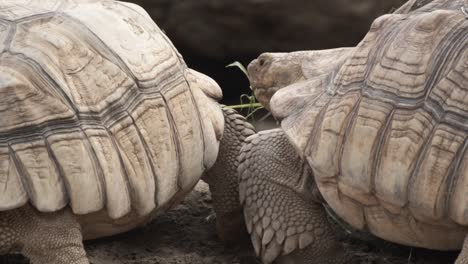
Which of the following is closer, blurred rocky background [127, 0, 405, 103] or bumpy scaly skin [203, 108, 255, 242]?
bumpy scaly skin [203, 108, 255, 242]

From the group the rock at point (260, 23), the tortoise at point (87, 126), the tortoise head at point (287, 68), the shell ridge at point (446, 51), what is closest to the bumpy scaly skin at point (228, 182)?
the tortoise head at point (287, 68)

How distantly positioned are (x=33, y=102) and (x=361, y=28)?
291cm

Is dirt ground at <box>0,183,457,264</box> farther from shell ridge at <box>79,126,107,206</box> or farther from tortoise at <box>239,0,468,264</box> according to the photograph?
shell ridge at <box>79,126,107,206</box>

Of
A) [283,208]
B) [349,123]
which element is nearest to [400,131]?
[349,123]

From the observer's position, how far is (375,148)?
295cm

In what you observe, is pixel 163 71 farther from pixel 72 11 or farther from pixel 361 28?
pixel 361 28

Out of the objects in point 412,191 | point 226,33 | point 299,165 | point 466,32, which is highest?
point 466,32

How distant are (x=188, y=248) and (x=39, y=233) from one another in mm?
882

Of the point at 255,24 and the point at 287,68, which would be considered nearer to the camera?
the point at 287,68

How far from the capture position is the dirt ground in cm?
348

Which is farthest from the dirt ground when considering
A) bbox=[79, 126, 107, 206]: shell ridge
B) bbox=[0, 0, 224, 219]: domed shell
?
bbox=[79, 126, 107, 206]: shell ridge

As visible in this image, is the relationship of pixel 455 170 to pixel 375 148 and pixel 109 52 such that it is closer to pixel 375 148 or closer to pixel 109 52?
pixel 375 148

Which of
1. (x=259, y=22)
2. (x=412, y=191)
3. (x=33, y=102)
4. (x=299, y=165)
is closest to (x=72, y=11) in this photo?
(x=33, y=102)

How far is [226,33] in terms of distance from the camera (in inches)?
221
